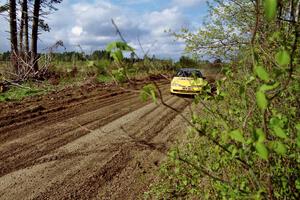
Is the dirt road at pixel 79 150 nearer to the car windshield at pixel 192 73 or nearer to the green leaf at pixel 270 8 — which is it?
the car windshield at pixel 192 73

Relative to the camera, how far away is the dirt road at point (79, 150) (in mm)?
6668

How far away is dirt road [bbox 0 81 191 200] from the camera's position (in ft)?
21.9

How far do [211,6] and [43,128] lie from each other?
6.79 m

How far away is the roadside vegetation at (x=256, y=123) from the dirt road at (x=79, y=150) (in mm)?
662

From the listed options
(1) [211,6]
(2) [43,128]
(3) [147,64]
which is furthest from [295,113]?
(1) [211,6]

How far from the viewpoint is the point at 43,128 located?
11.0m

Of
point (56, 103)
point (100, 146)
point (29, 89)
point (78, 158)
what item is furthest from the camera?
point (29, 89)

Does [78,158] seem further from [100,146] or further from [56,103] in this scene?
[56,103]

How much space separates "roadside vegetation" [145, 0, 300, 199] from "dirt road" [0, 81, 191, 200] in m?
0.66

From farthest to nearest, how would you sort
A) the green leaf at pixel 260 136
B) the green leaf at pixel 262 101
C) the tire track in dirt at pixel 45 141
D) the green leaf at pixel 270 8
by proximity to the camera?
the tire track in dirt at pixel 45 141 < the green leaf at pixel 260 136 < the green leaf at pixel 262 101 < the green leaf at pixel 270 8

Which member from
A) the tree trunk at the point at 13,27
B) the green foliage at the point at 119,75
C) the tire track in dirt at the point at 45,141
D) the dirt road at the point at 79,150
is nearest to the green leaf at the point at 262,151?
the green foliage at the point at 119,75

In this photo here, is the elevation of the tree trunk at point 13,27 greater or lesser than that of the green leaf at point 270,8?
greater

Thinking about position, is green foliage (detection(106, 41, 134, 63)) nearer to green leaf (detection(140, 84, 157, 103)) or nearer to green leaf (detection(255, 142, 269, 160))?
green leaf (detection(140, 84, 157, 103))

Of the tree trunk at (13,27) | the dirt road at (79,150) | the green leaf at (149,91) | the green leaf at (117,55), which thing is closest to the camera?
the green leaf at (117,55)
